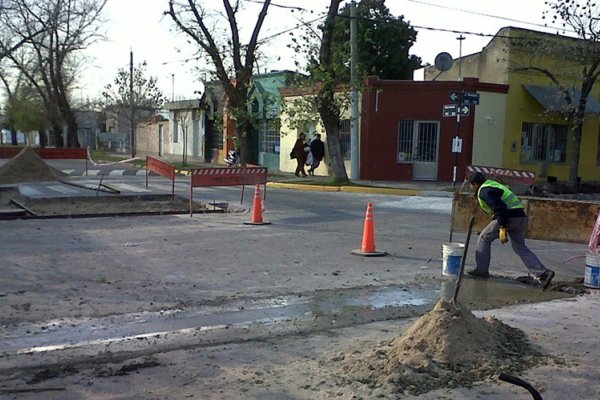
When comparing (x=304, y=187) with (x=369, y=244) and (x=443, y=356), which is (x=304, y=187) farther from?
(x=443, y=356)

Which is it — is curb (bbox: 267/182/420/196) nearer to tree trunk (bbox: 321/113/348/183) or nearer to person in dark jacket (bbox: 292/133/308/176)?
tree trunk (bbox: 321/113/348/183)

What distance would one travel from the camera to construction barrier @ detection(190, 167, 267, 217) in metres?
14.9

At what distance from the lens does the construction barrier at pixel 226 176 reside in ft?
48.9

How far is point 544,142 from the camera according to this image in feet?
94.6

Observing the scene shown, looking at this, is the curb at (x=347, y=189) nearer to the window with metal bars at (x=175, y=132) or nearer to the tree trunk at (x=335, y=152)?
the tree trunk at (x=335, y=152)

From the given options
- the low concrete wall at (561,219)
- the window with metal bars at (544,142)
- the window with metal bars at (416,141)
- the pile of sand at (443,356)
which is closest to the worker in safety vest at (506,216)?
the low concrete wall at (561,219)

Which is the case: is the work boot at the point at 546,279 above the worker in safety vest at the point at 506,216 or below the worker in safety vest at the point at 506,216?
below

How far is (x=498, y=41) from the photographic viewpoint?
27953 millimetres

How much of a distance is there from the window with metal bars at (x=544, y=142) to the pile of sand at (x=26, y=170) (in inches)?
788

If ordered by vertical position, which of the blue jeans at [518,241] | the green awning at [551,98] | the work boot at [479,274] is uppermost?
the green awning at [551,98]

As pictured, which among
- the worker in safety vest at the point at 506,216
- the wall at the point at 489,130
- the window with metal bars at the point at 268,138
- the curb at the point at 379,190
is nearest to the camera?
the worker in safety vest at the point at 506,216

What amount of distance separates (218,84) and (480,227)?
19951 mm

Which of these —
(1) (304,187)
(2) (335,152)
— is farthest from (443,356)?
(2) (335,152)

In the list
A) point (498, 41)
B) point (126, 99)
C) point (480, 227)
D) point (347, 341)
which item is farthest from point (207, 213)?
point (126, 99)
